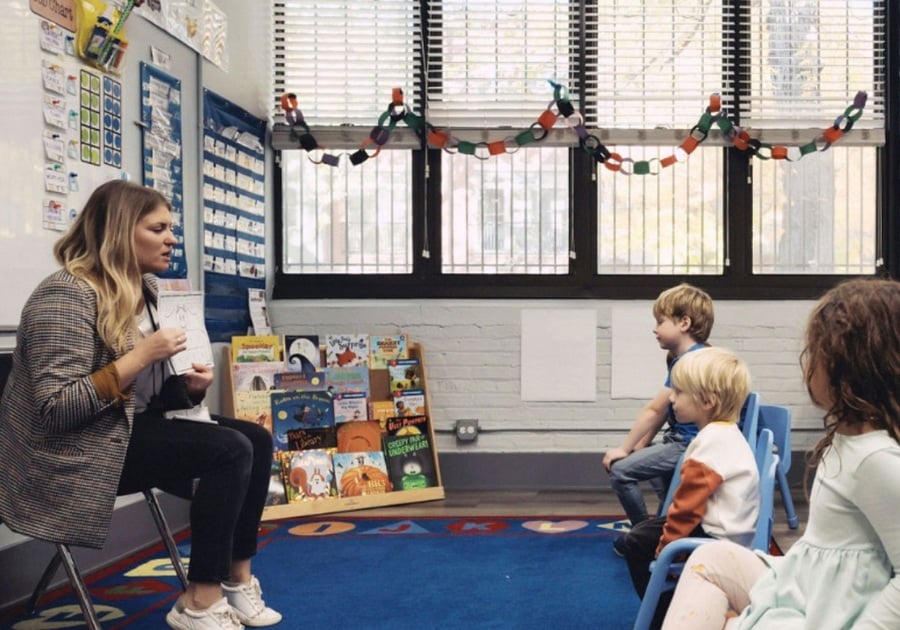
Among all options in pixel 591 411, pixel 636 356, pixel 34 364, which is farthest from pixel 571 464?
pixel 34 364

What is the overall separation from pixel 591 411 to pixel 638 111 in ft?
5.01

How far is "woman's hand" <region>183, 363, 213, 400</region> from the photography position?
258 cm

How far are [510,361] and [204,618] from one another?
279 centimetres

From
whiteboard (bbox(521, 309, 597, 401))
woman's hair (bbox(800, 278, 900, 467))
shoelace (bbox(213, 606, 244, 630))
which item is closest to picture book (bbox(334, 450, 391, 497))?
whiteboard (bbox(521, 309, 597, 401))

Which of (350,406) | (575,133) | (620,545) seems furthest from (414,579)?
(575,133)

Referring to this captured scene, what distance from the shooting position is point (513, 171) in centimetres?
519

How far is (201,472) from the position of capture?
2.46 meters

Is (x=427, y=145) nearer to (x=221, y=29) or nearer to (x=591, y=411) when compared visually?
(x=221, y=29)

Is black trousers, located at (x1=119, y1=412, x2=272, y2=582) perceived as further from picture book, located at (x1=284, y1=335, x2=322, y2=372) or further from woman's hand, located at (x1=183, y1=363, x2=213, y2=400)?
picture book, located at (x1=284, y1=335, x2=322, y2=372)

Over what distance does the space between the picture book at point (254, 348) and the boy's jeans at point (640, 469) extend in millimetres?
1866

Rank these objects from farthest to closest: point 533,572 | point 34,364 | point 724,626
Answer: point 533,572
point 34,364
point 724,626

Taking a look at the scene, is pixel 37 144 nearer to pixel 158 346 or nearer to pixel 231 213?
pixel 158 346

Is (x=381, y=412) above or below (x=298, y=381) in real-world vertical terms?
below

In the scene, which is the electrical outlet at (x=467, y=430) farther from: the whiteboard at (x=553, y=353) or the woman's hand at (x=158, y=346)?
the woman's hand at (x=158, y=346)
